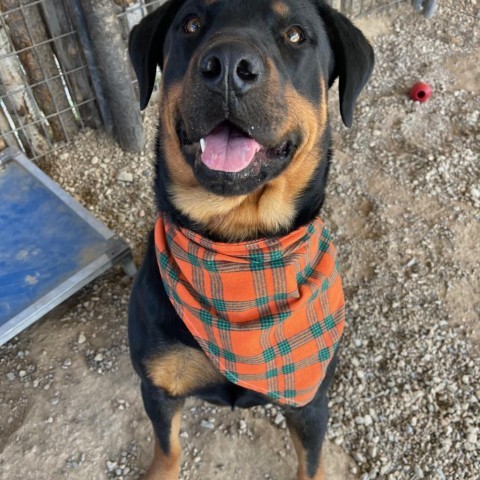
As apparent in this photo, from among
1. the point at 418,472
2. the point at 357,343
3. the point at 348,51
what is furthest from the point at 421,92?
the point at 418,472

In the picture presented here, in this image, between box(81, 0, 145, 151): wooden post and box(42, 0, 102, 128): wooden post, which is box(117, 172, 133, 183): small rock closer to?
box(81, 0, 145, 151): wooden post

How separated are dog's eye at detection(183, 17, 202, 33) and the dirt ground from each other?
1.60 meters

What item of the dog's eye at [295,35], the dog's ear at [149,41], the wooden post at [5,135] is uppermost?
the dog's eye at [295,35]

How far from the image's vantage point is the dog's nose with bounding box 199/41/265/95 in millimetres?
1369

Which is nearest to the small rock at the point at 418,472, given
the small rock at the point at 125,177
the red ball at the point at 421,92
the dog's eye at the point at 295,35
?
the dog's eye at the point at 295,35

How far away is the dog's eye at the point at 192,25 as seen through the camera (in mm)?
1739

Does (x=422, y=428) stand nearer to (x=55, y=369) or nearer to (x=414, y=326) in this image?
(x=414, y=326)

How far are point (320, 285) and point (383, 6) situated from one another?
3548 millimetres

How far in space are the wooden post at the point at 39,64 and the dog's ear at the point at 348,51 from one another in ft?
6.27

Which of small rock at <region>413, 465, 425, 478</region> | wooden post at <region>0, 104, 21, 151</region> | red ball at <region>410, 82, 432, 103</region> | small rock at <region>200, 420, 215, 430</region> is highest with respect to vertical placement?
Result: wooden post at <region>0, 104, 21, 151</region>

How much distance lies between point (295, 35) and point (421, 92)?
8.11 feet

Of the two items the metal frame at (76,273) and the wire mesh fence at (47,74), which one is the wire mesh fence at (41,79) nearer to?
the wire mesh fence at (47,74)

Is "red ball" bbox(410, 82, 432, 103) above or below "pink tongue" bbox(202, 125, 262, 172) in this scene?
below

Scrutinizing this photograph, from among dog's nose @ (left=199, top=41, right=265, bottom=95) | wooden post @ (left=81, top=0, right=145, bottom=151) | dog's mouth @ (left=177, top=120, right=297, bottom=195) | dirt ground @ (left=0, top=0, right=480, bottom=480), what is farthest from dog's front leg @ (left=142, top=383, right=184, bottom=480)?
wooden post @ (left=81, top=0, right=145, bottom=151)
